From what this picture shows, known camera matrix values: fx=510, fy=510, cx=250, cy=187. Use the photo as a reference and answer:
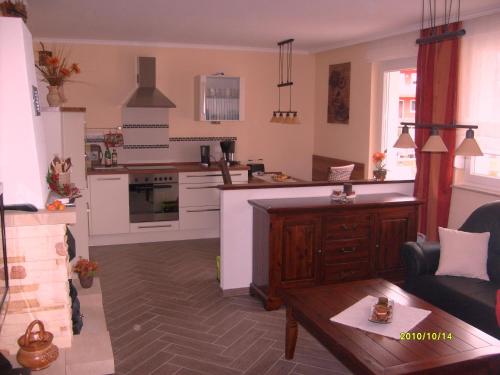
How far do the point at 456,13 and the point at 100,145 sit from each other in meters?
4.51

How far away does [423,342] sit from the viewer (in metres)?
2.69

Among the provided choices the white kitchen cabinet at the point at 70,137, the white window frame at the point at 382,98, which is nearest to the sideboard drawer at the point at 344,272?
the white window frame at the point at 382,98

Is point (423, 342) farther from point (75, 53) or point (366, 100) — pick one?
point (75, 53)

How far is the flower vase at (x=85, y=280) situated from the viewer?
3912mm

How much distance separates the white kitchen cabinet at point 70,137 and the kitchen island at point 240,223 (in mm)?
1373

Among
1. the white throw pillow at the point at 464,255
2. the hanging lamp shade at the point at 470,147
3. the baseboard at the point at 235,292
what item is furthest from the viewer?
the baseboard at the point at 235,292

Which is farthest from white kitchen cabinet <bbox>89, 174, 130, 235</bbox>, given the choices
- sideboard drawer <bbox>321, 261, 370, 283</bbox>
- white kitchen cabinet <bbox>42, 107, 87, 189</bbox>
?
sideboard drawer <bbox>321, 261, 370, 283</bbox>

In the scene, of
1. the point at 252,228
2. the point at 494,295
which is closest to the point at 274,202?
the point at 252,228

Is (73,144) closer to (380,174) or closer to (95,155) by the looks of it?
(95,155)

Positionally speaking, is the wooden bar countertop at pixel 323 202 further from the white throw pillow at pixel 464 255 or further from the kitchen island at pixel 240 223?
the white throw pillow at pixel 464 255

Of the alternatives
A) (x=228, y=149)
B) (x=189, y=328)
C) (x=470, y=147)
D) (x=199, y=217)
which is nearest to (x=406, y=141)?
(x=470, y=147)

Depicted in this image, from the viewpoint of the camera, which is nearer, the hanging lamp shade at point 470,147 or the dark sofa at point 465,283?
the hanging lamp shade at point 470,147

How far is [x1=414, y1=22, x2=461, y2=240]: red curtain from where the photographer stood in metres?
4.80

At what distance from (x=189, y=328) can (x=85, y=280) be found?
0.88 meters
